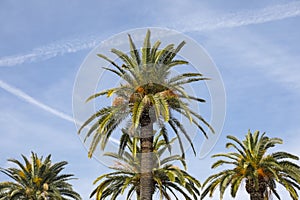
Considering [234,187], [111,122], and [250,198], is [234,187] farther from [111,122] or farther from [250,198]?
[111,122]

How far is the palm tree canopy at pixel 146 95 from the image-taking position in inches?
991

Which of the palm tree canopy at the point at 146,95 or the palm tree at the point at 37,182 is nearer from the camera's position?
the palm tree canopy at the point at 146,95

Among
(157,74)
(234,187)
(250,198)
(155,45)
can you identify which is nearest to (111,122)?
(157,74)

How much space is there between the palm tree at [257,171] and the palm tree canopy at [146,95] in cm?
1099

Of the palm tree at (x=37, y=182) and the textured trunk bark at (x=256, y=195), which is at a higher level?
the palm tree at (x=37, y=182)

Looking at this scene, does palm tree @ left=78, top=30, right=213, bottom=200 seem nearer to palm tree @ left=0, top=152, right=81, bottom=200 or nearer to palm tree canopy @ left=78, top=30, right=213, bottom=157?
palm tree canopy @ left=78, top=30, right=213, bottom=157

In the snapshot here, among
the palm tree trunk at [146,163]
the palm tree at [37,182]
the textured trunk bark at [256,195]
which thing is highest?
the palm tree at [37,182]

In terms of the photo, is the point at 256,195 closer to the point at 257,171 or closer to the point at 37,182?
the point at 257,171

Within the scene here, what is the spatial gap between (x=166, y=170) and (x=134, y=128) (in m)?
6.79

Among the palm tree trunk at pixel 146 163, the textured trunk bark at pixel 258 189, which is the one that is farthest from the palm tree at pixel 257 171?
the palm tree trunk at pixel 146 163

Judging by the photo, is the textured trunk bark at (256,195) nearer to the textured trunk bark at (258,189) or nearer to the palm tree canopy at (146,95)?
the textured trunk bark at (258,189)

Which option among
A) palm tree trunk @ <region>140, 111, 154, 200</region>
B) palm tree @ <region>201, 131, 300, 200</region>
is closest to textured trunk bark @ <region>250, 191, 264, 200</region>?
palm tree @ <region>201, 131, 300, 200</region>

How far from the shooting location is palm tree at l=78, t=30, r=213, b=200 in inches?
995

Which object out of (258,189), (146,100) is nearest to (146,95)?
(146,100)
